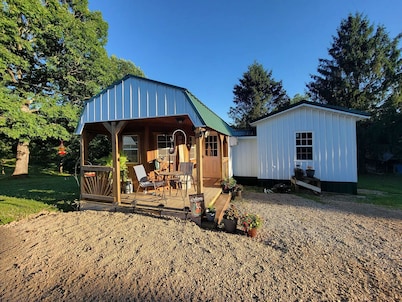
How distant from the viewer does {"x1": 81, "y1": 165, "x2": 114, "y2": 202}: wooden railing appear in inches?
223

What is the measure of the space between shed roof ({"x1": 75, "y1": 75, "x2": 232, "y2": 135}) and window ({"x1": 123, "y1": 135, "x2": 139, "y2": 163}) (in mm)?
1801

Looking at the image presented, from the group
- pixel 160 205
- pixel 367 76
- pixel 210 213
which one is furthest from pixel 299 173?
pixel 367 76

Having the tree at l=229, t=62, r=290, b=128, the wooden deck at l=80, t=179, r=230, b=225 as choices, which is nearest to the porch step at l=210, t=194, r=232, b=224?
the wooden deck at l=80, t=179, r=230, b=225

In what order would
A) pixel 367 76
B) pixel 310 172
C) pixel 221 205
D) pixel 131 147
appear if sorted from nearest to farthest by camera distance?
pixel 221 205
pixel 131 147
pixel 310 172
pixel 367 76

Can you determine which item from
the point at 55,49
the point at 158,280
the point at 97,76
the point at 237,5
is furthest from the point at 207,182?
the point at 55,49

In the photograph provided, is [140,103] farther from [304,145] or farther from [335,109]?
[335,109]

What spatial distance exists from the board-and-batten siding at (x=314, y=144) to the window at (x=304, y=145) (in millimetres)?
128

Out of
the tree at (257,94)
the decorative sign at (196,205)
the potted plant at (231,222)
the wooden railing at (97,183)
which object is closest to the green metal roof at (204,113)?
the decorative sign at (196,205)

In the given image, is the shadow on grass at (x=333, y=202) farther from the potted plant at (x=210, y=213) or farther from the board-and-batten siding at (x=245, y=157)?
the potted plant at (x=210, y=213)

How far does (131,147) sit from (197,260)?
5.23m

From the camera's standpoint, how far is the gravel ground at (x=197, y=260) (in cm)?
242

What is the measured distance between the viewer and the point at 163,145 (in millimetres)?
7824

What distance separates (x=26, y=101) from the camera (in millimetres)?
12531

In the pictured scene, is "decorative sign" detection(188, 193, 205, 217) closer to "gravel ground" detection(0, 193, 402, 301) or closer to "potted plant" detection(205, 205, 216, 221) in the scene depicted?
"potted plant" detection(205, 205, 216, 221)
